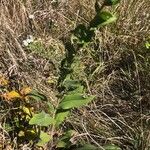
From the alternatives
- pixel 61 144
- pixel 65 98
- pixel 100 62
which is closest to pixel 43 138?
pixel 61 144

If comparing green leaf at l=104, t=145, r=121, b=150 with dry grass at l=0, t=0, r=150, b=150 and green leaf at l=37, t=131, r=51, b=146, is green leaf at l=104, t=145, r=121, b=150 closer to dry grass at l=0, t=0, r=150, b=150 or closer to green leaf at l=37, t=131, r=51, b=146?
dry grass at l=0, t=0, r=150, b=150

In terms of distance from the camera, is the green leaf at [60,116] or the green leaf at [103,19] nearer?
the green leaf at [103,19]

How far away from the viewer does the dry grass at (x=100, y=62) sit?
7.43ft

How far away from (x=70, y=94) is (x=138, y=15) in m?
1.32

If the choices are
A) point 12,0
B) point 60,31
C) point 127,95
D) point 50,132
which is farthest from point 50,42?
point 50,132

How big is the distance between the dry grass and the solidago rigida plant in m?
0.13

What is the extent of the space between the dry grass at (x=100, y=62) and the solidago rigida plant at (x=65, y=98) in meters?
0.13

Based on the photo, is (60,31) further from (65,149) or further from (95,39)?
(65,149)

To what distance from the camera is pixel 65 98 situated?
1.85m

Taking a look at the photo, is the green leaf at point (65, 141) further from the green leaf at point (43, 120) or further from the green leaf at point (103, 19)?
the green leaf at point (103, 19)

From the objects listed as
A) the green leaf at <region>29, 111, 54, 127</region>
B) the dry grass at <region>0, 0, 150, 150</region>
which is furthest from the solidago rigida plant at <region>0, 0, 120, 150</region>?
the dry grass at <region>0, 0, 150, 150</region>

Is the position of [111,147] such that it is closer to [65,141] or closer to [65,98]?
[65,141]

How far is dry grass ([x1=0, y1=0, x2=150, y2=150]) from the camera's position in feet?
7.43

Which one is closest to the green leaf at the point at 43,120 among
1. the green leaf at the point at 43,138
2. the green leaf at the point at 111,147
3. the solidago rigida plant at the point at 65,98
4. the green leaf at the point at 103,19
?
the solidago rigida plant at the point at 65,98
